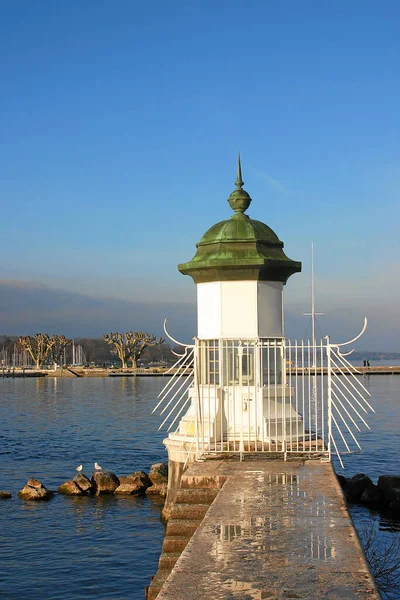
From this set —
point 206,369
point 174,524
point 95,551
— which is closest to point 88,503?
point 95,551

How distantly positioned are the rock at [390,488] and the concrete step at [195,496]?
9254mm

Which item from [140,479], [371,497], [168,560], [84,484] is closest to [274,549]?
[168,560]

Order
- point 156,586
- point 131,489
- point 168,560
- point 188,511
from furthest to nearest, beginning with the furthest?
point 131,489
point 188,511
point 168,560
point 156,586

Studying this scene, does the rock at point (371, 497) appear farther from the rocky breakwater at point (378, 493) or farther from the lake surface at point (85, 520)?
the lake surface at point (85, 520)

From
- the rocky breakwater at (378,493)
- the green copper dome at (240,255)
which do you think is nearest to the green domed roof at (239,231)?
the green copper dome at (240,255)

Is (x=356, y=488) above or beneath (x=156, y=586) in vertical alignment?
beneath

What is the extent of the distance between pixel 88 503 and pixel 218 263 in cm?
839

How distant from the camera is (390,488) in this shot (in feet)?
59.4

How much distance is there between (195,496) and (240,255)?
5.27 metres

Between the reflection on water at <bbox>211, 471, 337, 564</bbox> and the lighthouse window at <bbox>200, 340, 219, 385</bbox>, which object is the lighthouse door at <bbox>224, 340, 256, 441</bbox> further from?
the reflection on water at <bbox>211, 471, 337, 564</bbox>

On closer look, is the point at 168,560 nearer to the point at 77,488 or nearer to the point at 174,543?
the point at 174,543

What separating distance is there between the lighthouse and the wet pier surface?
10.2 feet

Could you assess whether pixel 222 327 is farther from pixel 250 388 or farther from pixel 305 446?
pixel 305 446

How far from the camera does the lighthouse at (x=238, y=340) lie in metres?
13.1
